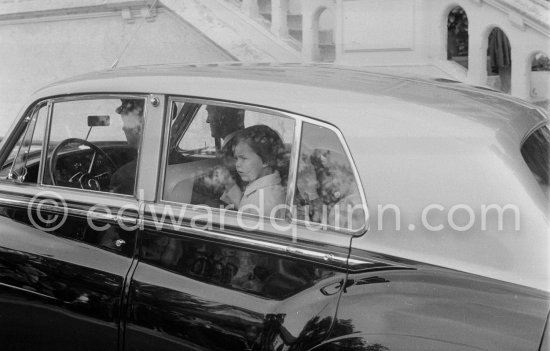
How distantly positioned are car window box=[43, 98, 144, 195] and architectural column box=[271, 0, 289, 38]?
486 centimetres

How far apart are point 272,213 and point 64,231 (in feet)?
3.23

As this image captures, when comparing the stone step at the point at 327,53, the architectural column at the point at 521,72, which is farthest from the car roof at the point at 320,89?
the stone step at the point at 327,53

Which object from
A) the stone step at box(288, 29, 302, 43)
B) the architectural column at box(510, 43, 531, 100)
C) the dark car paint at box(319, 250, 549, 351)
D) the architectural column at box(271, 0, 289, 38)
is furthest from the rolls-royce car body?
the stone step at box(288, 29, 302, 43)

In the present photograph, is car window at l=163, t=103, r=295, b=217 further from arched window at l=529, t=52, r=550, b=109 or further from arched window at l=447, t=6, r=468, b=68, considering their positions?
arched window at l=447, t=6, r=468, b=68

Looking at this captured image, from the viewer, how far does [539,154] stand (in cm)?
304

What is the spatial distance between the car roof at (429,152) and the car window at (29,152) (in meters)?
0.82

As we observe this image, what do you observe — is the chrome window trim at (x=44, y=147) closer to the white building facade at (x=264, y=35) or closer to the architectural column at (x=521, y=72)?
the white building facade at (x=264, y=35)

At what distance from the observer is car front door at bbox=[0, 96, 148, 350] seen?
3.38m

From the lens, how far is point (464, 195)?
2.73 m

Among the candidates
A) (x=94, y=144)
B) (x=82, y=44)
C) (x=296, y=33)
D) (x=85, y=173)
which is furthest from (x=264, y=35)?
(x=85, y=173)

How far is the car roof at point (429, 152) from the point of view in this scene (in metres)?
2.64

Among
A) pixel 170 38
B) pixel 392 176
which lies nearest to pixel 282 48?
pixel 170 38

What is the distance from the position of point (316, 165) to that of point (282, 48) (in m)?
5.53

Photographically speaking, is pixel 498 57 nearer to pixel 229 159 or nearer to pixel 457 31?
pixel 457 31
